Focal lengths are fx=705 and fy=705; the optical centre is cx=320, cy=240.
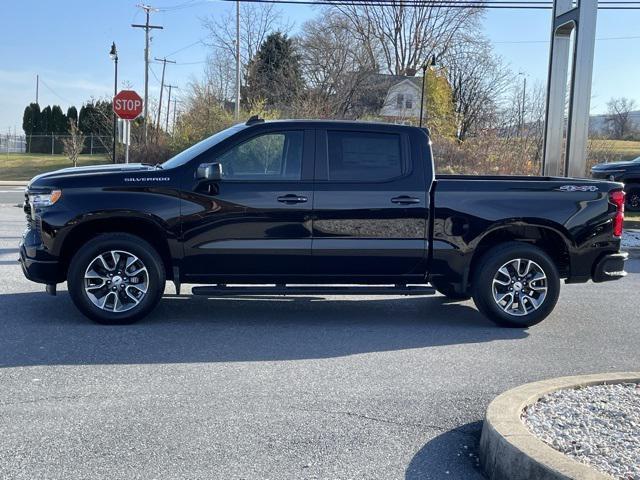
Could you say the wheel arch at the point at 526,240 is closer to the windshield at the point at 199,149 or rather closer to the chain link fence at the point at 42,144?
the windshield at the point at 199,149

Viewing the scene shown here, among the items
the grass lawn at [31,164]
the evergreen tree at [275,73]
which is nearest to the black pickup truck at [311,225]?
the evergreen tree at [275,73]

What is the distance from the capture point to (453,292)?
7996 millimetres

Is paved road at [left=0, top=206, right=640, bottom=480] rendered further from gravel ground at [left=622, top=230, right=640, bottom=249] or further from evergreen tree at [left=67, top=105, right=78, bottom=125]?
evergreen tree at [left=67, top=105, right=78, bottom=125]

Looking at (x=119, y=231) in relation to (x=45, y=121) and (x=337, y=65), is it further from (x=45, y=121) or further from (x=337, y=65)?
(x=45, y=121)

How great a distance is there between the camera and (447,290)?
8.00 metres

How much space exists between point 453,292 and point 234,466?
4632 mm

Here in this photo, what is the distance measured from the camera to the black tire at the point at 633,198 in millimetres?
18984

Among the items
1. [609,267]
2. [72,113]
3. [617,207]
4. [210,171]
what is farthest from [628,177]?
[72,113]

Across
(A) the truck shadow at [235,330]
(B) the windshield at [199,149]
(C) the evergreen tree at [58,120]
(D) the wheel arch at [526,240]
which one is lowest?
(A) the truck shadow at [235,330]

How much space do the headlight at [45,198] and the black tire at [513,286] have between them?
13.8 feet

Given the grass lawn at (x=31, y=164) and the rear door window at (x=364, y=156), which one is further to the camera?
the grass lawn at (x=31, y=164)

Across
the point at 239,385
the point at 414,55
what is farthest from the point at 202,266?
the point at 414,55

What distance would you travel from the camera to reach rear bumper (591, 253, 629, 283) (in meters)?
7.33

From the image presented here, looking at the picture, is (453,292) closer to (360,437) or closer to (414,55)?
(360,437)
